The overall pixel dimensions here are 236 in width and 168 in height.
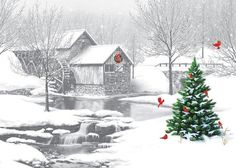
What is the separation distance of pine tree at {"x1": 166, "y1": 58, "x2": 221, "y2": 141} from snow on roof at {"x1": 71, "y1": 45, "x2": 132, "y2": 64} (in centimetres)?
2412

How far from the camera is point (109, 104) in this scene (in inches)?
1334

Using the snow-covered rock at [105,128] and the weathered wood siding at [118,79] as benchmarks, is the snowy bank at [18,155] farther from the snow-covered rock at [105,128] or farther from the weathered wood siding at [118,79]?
the weathered wood siding at [118,79]

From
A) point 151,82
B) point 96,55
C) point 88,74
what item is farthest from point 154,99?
point 96,55

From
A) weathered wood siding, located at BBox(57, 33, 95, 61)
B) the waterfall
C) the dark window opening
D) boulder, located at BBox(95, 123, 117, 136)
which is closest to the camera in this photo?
the waterfall

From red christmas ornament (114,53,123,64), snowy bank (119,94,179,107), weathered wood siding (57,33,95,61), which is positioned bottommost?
snowy bank (119,94,179,107)

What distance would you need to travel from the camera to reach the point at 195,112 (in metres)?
16.4

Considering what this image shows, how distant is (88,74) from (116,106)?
10106 millimetres

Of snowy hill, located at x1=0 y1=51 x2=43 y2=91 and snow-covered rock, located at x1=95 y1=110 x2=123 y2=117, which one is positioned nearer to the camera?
snow-covered rock, located at x1=95 y1=110 x2=123 y2=117

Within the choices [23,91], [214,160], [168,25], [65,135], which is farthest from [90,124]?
[23,91]

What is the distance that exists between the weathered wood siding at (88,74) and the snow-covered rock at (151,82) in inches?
→ 249

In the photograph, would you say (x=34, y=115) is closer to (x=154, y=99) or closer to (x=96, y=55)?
(x=154, y=99)

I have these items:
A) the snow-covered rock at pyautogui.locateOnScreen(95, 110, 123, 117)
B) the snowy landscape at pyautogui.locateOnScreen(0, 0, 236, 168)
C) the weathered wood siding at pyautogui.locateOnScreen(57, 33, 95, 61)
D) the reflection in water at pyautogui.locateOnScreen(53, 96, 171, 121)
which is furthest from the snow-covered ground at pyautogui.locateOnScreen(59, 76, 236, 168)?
the weathered wood siding at pyautogui.locateOnScreen(57, 33, 95, 61)

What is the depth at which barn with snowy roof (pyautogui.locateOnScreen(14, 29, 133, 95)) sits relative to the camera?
40.8 m

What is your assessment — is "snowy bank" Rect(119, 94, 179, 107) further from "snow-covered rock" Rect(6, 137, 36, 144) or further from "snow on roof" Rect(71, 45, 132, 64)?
"snow-covered rock" Rect(6, 137, 36, 144)
